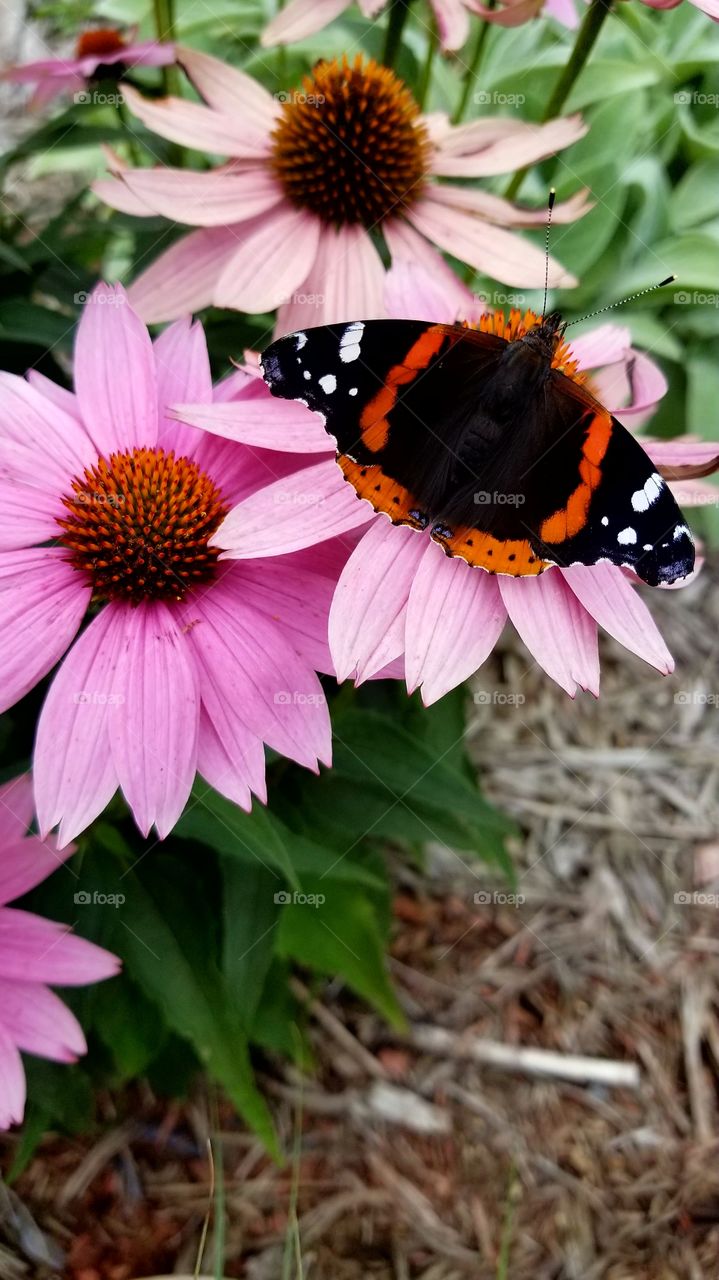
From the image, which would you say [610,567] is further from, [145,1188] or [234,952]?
[145,1188]

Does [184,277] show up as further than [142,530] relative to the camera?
Yes

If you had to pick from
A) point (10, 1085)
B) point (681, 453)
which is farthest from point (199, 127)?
point (10, 1085)

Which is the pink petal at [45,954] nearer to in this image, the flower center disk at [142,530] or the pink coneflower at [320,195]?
the flower center disk at [142,530]

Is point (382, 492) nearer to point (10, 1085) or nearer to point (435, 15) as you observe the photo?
point (10, 1085)

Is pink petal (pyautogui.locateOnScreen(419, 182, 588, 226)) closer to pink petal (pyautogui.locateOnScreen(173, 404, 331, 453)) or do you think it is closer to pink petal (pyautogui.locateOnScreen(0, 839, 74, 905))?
pink petal (pyautogui.locateOnScreen(173, 404, 331, 453))

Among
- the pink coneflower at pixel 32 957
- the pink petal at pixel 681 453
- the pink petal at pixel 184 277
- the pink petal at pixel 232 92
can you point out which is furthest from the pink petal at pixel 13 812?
the pink petal at pixel 232 92

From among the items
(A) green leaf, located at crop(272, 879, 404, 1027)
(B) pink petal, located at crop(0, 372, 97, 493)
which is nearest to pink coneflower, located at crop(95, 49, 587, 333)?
(B) pink petal, located at crop(0, 372, 97, 493)
